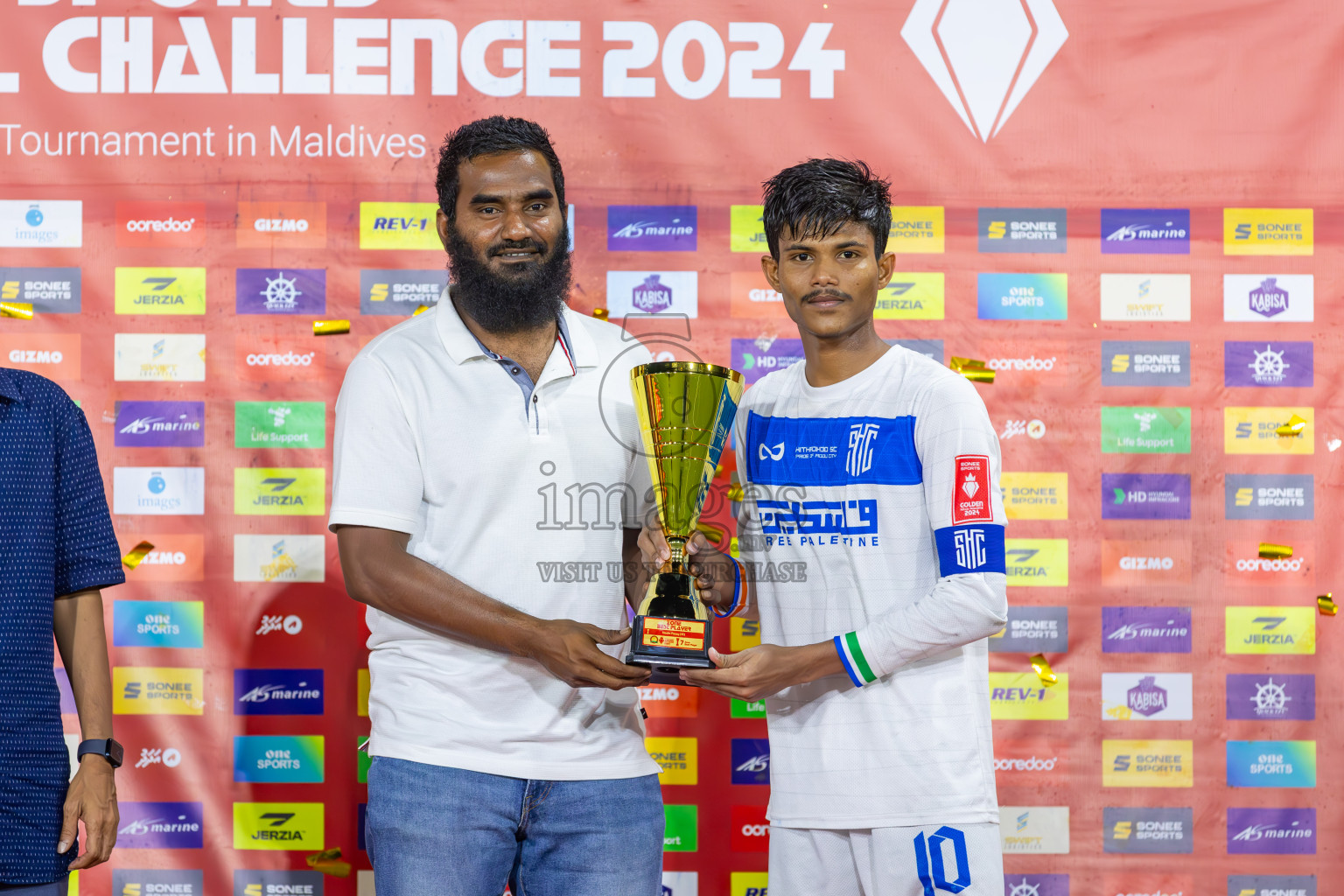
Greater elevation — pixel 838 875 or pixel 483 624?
pixel 483 624

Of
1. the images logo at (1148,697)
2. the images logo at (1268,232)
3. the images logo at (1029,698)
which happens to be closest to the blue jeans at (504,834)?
the images logo at (1029,698)

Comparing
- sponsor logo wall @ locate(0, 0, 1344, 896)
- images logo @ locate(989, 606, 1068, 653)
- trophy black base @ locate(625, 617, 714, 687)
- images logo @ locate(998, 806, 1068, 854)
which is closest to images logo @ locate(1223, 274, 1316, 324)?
sponsor logo wall @ locate(0, 0, 1344, 896)

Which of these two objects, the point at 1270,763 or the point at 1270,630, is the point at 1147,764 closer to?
the point at 1270,763

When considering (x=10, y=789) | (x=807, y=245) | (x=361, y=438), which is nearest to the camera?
(x=10, y=789)

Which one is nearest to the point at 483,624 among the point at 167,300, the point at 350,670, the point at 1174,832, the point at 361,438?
the point at 361,438

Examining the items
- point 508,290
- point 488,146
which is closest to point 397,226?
point 488,146

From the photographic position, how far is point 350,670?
2762 mm

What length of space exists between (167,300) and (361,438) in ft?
4.57

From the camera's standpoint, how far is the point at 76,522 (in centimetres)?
172

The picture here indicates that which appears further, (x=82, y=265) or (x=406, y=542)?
(x=82, y=265)

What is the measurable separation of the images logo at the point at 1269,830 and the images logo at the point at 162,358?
3157mm

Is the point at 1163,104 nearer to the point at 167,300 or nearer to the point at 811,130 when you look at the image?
the point at 811,130

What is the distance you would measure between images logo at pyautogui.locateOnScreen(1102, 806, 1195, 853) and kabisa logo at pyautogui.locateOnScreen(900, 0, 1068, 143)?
2039mm

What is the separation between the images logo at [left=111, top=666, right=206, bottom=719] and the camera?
2738 mm
